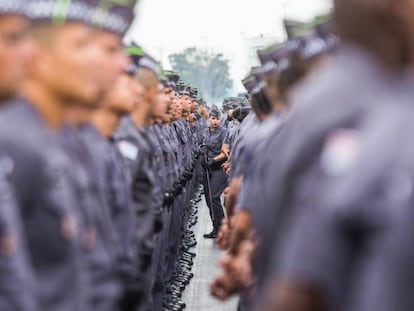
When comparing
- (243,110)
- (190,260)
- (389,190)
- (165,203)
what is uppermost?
(243,110)

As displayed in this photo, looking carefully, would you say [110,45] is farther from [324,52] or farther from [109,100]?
[324,52]

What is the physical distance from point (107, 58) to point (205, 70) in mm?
85544

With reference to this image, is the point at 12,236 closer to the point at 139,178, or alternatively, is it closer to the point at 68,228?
the point at 68,228

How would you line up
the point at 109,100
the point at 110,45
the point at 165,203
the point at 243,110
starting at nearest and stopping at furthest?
the point at 110,45 < the point at 109,100 < the point at 165,203 < the point at 243,110

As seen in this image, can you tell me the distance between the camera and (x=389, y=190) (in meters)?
2.44

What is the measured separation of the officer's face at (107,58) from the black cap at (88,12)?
0.06 m

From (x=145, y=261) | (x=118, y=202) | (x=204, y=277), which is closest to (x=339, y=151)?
(x=118, y=202)

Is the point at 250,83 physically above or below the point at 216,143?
below

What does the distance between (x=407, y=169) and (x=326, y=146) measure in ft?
0.91

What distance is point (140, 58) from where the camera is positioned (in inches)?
315

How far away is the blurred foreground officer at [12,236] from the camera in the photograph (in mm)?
3518

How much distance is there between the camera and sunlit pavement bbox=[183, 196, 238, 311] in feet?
35.0

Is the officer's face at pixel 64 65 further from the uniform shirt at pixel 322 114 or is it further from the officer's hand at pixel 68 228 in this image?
the uniform shirt at pixel 322 114

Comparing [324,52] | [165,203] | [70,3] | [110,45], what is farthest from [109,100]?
[165,203]
